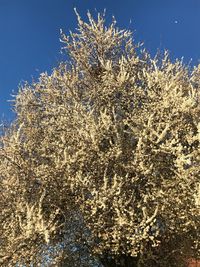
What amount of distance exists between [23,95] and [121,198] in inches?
415

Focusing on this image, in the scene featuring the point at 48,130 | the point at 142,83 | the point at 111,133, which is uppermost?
the point at 142,83

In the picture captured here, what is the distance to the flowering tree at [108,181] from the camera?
55.7 feet

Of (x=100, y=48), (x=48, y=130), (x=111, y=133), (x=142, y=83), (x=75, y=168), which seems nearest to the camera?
(x=75, y=168)

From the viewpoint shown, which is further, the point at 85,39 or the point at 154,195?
the point at 85,39

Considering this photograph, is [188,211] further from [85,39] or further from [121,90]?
[85,39]

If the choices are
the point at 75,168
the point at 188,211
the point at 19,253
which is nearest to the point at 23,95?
the point at 75,168

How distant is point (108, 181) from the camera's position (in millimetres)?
18297

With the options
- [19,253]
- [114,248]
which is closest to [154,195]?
[114,248]

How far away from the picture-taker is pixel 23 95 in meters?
25.3

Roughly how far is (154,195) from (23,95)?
35.9 ft

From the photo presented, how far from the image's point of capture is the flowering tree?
17.0 meters

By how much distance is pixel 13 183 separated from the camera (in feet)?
62.7

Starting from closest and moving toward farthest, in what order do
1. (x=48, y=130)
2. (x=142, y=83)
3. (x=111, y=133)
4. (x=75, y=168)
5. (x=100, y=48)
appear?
1. (x=75, y=168)
2. (x=111, y=133)
3. (x=48, y=130)
4. (x=142, y=83)
5. (x=100, y=48)

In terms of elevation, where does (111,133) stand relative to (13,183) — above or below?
above
